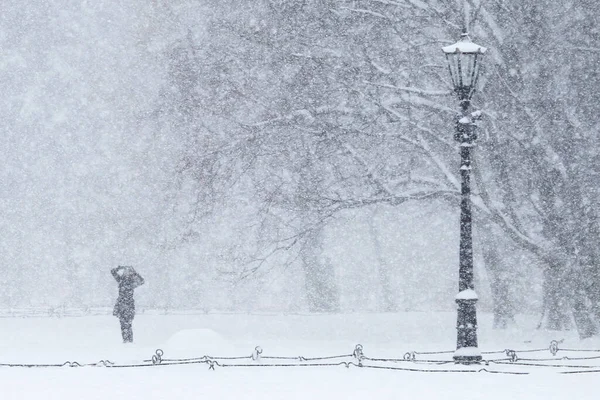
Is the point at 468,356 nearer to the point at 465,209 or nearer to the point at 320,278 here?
the point at 465,209

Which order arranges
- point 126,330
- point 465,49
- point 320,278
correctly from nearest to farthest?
point 465,49, point 126,330, point 320,278

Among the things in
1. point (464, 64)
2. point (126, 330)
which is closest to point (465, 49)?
point (464, 64)

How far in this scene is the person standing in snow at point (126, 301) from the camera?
24.3 meters

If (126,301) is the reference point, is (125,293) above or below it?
above

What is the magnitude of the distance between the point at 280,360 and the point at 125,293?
6.63 metres

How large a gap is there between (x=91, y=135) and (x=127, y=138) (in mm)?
3292

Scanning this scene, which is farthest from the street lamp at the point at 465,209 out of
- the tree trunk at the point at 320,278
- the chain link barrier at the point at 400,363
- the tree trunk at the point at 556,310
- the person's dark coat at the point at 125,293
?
the tree trunk at the point at 320,278

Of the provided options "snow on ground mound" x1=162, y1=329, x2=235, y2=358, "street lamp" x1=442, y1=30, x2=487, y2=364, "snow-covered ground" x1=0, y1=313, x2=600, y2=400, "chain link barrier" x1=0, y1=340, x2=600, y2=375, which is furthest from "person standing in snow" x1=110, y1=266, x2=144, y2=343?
"street lamp" x1=442, y1=30, x2=487, y2=364

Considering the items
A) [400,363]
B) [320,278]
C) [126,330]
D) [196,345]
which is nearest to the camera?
[400,363]

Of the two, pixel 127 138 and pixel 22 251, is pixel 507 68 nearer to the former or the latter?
pixel 127 138

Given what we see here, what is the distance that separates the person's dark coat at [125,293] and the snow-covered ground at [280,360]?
0.71 meters

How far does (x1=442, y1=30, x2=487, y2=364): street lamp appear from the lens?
1641 cm

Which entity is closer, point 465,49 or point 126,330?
point 465,49

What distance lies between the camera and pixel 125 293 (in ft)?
80.7
